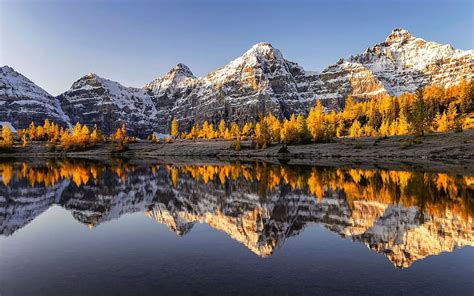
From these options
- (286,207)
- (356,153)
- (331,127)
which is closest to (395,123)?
(331,127)

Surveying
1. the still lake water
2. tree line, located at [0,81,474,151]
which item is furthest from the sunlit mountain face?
tree line, located at [0,81,474,151]

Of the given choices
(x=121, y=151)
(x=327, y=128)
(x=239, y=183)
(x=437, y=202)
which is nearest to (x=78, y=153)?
(x=121, y=151)

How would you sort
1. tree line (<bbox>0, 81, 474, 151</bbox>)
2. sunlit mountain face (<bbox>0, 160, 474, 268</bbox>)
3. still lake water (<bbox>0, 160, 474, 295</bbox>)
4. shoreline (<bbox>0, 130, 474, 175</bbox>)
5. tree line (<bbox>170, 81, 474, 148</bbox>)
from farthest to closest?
tree line (<bbox>0, 81, 474, 151</bbox>), tree line (<bbox>170, 81, 474, 148</bbox>), shoreline (<bbox>0, 130, 474, 175</bbox>), sunlit mountain face (<bbox>0, 160, 474, 268</bbox>), still lake water (<bbox>0, 160, 474, 295</bbox>)

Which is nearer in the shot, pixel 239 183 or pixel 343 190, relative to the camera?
pixel 343 190

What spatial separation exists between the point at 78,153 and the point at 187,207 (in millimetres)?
136324

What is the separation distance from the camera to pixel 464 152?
81.2 metres

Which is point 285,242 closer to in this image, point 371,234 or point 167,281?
point 371,234

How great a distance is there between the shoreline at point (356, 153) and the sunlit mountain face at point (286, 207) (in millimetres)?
26613

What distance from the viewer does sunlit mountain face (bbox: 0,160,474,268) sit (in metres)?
Result: 21.0

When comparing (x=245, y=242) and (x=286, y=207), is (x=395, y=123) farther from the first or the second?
(x=245, y=242)

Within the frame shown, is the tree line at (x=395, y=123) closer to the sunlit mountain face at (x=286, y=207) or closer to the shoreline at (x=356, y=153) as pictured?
the shoreline at (x=356, y=153)

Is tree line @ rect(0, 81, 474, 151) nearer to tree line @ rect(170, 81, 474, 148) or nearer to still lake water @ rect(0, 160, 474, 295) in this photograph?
tree line @ rect(170, 81, 474, 148)

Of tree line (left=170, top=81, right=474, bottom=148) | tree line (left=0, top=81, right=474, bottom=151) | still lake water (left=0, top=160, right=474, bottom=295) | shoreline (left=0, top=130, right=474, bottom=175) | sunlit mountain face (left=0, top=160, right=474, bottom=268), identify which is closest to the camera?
still lake water (left=0, top=160, right=474, bottom=295)

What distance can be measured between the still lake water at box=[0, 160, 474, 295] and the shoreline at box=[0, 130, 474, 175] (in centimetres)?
3528
